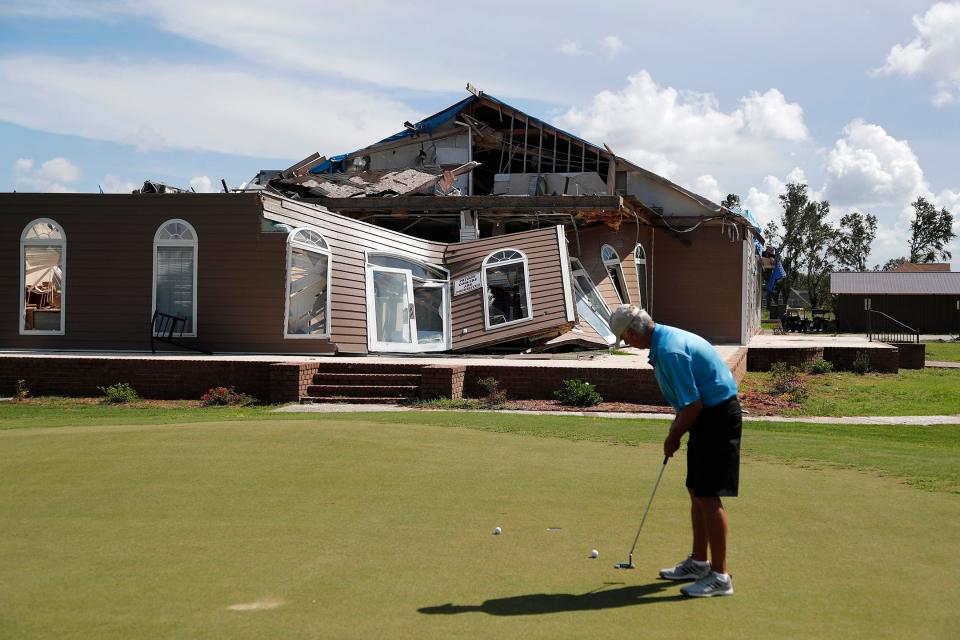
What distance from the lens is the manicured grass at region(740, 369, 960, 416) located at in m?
16.5

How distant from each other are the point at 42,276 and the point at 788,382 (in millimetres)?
15997

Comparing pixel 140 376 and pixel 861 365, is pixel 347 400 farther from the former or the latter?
pixel 861 365

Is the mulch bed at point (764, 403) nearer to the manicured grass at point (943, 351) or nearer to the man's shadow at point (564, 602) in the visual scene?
the man's shadow at point (564, 602)

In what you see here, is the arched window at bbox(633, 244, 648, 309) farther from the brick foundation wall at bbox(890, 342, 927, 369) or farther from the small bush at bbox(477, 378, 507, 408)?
the small bush at bbox(477, 378, 507, 408)

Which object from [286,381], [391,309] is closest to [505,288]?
[391,309]

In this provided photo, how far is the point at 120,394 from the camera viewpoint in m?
16.5

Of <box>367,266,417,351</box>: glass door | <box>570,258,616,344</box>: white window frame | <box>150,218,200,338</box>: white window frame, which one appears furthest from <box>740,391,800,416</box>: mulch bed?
<box>150,218,200,338</box>: white window frame

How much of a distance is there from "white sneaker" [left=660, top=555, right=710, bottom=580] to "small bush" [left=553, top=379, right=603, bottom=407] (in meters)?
10.5

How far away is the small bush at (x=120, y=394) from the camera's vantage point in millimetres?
16484

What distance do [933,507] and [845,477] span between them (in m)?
1.46

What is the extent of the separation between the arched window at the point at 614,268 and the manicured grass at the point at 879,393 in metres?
4.91

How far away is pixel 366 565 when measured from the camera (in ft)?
18.3

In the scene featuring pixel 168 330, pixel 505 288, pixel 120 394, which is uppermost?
pixel 505 288

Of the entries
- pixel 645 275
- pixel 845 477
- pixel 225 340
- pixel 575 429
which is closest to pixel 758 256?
pixel 645 275
